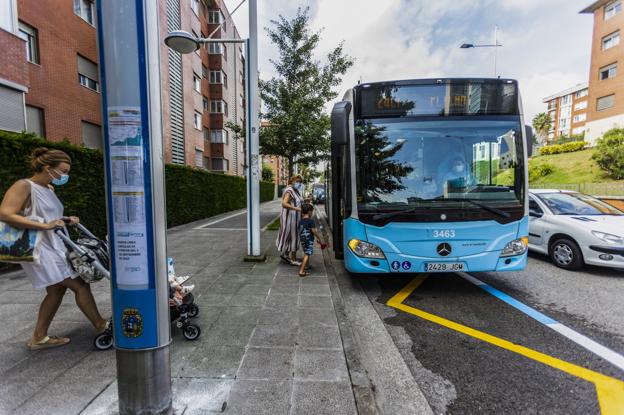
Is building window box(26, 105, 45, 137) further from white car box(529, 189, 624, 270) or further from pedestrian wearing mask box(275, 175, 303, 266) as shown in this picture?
white car box(529, 189, 624, 270)

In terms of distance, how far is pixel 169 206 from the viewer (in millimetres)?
12406

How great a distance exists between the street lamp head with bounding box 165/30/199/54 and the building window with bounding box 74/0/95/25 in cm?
1225

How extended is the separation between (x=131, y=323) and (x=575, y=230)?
7335mm

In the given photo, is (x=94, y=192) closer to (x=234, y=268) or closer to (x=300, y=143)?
(x=234, y=268)

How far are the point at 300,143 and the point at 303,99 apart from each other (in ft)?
5.65

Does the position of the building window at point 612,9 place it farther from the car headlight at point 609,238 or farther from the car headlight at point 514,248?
the car headlight at point 514,248

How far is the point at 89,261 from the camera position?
115 inches

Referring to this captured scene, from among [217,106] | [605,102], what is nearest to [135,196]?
[217,106]

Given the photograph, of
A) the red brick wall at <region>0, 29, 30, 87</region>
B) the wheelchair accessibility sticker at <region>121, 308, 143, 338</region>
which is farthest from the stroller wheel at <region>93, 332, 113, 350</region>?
the red brick wall at <region>0, 29, 30, 87</region>

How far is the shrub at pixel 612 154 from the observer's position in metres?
23.8

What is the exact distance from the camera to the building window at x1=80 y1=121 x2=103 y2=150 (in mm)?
13812

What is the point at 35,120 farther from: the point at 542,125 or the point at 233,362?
the point at 542,125

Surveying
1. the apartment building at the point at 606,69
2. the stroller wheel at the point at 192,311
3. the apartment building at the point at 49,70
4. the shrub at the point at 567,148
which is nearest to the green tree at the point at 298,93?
the apartment building at the point at 49,70

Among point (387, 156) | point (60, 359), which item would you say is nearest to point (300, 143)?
point (387, 156)
